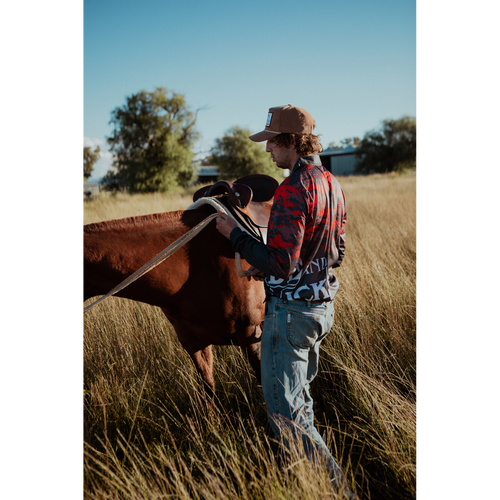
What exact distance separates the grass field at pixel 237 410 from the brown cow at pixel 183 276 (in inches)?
22.5

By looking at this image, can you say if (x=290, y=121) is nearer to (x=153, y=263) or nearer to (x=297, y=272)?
(x=297, y=272)

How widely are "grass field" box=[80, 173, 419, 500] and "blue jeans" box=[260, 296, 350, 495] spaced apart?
0.10 meters

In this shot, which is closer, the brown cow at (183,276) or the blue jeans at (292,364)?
the blue jeans at (292,364)

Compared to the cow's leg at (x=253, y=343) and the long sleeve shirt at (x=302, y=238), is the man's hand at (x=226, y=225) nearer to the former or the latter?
the long sleeve shirt at (x=302, y=238)

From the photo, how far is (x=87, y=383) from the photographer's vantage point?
8.87ft

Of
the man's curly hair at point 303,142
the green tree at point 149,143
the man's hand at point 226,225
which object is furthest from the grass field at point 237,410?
the green tree at point 149,143

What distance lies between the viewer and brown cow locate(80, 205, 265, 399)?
65.6 inches

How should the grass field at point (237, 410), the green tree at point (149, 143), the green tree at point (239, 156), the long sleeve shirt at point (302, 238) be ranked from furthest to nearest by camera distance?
the green tree at point (239, 156)
the green tree at point (149, 143)
the grass field at point (237, 410)
the long sleeve shirt at point (302, 238)

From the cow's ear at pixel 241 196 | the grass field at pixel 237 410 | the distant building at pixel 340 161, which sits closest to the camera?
the grass field at pixel 237 410

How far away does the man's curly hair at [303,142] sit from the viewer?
1.57 m
